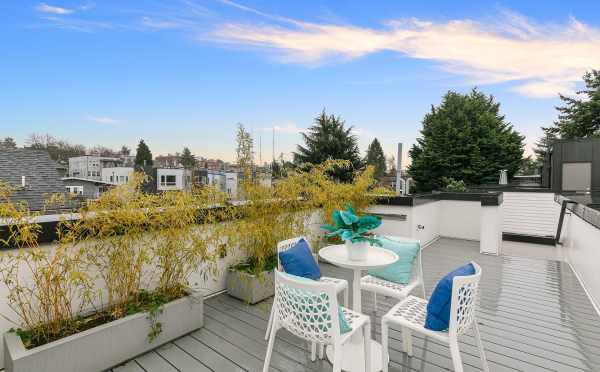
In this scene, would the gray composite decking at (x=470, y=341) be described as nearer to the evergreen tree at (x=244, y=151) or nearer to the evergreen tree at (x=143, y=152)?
the evergreen tree at (x=244, y=151)

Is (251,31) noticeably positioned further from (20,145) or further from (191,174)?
(20,145)

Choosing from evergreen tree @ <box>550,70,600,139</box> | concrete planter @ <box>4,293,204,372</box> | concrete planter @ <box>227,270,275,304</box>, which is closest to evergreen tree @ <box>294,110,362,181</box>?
evergreen tree @ <box>550,70,600,139</box>

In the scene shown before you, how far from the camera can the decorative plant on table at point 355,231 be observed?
2240 millimetres

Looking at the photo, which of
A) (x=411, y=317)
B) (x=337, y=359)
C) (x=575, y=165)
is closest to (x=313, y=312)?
(x=337, y=359)

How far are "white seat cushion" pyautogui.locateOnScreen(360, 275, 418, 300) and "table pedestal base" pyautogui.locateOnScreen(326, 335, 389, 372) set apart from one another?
1.25 feet

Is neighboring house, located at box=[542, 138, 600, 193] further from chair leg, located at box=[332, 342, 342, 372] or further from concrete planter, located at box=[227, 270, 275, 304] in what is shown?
chair leg, located at box=[332, 342, 342, 372]

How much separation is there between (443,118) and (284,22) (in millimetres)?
16045

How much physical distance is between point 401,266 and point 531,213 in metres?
9.41

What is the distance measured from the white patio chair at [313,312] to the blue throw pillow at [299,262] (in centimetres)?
56

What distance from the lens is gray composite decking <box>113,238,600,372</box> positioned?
2.05 metres

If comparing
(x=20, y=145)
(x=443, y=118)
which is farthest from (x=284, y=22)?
(x=443, y=118)

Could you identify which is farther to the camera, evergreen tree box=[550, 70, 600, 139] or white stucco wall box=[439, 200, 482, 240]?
evergreen tree box=[550, 70, 600, 139]

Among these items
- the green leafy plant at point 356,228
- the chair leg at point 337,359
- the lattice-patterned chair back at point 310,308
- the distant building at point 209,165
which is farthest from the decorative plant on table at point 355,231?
the distant building at point 209,165

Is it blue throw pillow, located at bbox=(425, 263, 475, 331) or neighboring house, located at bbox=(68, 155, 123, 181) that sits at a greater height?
neighboring house, located at bbox=(68, 155, 123, 181)
